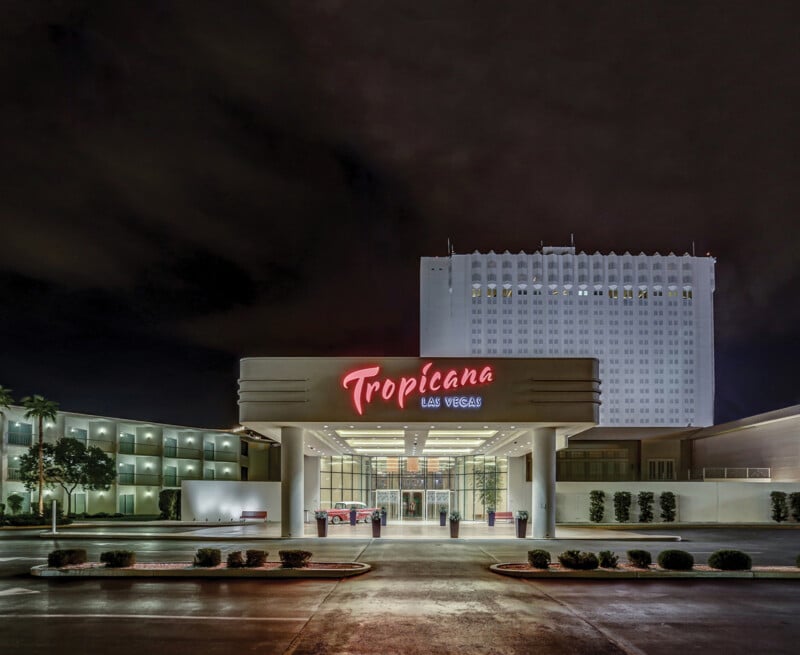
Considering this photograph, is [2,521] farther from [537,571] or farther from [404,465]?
[537,571]

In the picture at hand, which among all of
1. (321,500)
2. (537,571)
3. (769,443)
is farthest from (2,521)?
(769,443)

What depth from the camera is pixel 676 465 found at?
224 feet

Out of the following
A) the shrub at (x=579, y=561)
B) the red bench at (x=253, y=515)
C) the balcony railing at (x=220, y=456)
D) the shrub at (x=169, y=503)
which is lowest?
the shrub at (x=169, y=503)

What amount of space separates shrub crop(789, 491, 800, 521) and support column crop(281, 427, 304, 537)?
91.2ft

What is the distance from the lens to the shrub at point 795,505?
43.2 m

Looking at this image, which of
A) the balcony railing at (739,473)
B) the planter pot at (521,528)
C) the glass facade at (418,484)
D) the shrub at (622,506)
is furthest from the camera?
the balcony railing at (739,473)

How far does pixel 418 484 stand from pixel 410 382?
21.8m

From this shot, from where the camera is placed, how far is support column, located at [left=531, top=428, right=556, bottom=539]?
106 ft

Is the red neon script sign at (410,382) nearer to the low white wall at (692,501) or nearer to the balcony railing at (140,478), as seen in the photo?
the low white wall at (692,501)

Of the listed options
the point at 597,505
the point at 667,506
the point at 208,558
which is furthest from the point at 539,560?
the point at 667,506

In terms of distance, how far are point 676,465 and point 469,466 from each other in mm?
25711

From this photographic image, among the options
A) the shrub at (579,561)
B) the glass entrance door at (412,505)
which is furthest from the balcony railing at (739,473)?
the shrub at (579,561)

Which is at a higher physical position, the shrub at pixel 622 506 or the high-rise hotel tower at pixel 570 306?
the high-rise hotel tower at pixel 570 306

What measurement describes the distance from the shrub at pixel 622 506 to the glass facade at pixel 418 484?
360 inches
